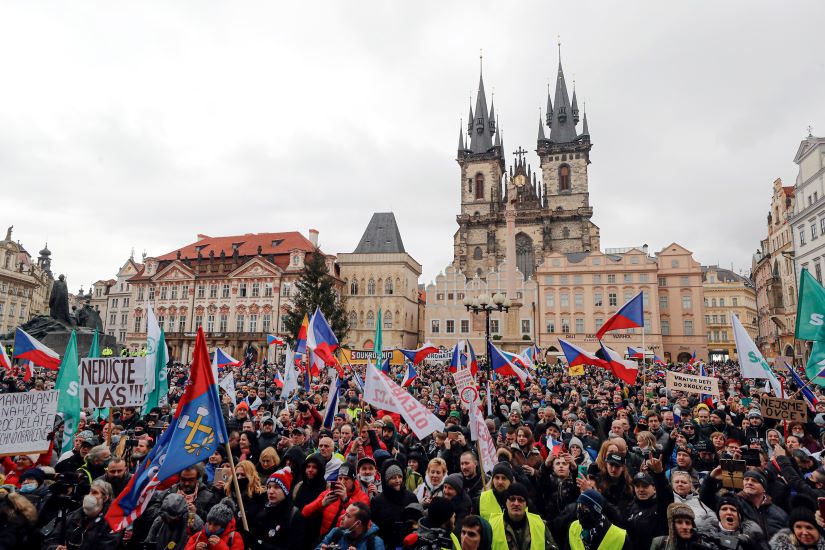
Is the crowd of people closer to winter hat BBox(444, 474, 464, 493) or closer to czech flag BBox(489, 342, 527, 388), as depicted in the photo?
winter hat BBox(444, 474, 464, 493)

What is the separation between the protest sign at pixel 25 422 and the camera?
6152 millimetres

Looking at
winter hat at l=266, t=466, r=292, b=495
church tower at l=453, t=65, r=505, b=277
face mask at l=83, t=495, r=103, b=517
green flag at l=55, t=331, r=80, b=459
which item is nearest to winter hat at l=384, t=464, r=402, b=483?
winter hat at l=266, t=466, r=292, b=495

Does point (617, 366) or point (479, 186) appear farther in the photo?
point (479, 186)

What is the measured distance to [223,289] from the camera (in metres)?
60.6

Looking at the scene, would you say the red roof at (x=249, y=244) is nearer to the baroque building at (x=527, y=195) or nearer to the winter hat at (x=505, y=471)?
the baroque building at (x=527, y=195)

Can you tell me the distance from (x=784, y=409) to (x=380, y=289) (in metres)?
54.8

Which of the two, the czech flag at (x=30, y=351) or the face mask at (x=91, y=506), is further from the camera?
the czech flag at (x=30, y=351)

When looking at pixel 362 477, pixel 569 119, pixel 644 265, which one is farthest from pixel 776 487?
pixel 569 119

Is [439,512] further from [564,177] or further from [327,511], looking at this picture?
[564,177]

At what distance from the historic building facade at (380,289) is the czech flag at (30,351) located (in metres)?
45.1

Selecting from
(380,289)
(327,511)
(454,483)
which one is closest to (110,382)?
(327,511)

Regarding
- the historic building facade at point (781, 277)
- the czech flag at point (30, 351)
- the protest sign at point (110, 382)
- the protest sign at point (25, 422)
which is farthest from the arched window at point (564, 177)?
the protest sign at point (25, 422)

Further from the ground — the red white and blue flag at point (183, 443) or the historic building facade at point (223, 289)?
the historic building facade at point (223, 289)

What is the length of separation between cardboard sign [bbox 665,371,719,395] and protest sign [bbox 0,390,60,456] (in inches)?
454
